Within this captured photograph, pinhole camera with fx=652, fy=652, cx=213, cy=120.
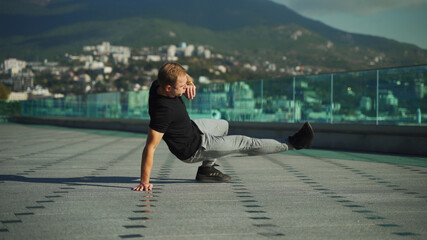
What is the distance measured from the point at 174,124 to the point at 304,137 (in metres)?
1.50

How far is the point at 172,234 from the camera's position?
16.6ft

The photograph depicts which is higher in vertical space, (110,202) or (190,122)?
(190,122)

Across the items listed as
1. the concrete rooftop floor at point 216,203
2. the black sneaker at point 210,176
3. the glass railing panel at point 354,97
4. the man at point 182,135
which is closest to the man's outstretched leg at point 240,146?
the man at point 182,135

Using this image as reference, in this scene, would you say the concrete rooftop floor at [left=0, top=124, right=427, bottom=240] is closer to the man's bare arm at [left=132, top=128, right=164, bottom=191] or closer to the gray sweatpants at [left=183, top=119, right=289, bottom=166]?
the man's bare arm at [left=132, top=128, right=164, bottom=191]

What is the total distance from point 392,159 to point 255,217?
840 cm

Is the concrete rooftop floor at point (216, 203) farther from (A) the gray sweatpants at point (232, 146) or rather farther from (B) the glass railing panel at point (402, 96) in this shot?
(B) the glass railing panel at point (402, 96)

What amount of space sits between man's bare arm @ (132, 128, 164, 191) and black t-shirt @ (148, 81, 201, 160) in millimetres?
69

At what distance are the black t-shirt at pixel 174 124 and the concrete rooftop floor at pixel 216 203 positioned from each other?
1.82 feet

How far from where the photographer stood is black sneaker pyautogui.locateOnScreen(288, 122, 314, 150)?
742 centimetres

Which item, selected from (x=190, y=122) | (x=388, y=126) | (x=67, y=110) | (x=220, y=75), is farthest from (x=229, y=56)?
(x=190, y=122)

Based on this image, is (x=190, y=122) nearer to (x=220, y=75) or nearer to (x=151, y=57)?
(x=220, y=75)

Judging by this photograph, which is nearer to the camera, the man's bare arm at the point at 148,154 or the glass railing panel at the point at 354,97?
the man's bare arm at the point at 148,154

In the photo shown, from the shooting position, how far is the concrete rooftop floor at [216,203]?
523cm

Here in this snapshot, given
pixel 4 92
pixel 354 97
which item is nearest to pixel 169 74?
pixel 354 97
